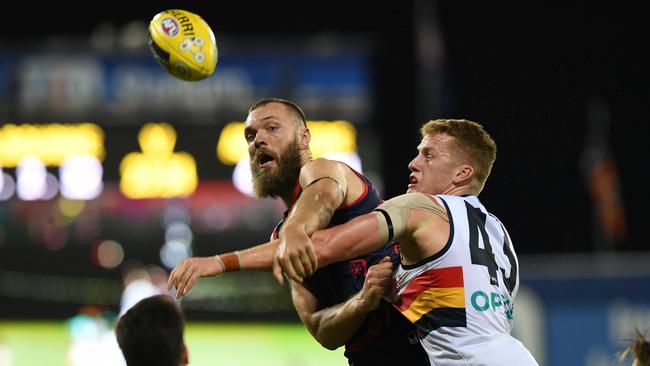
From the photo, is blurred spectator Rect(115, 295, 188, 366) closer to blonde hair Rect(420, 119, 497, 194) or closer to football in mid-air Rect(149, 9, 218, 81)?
blonde hair Rect(420, 119, 497, 194)

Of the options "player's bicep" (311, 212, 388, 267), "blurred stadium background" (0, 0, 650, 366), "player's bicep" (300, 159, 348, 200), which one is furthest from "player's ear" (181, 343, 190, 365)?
"blurred stadium background" (0, 0, 650, 366)

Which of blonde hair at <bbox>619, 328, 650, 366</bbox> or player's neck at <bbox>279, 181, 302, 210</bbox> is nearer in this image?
blonde hair at <bbox>619, 328, 650, 366</bbox>

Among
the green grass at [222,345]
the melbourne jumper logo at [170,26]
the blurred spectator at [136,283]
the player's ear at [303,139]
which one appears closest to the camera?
the player's ear at [303,139]

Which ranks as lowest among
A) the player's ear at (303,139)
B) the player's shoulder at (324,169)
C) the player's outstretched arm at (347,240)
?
the player's outstretched arm at (347,240)

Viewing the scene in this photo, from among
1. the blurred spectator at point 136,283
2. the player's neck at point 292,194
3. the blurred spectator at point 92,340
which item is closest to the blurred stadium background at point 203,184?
the blurred spectator at point 92,340

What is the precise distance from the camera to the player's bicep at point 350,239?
3898mm

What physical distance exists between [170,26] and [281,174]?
102cm

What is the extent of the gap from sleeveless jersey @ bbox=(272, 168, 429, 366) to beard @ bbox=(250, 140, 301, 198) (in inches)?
17.9

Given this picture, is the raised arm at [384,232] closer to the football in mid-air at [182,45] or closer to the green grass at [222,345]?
Result: the football in mid-air at [182,45]

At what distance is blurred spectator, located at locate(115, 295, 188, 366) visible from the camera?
3.79m

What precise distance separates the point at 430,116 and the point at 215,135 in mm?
3894

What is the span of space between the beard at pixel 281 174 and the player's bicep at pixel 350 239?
1305 millimetres

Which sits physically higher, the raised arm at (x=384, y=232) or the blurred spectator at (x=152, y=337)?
the raised arm at (x=384, y=232)

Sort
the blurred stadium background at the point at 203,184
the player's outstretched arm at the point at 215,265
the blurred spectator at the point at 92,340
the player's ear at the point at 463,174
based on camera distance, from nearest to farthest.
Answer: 1. the player's outstretched arm at the point at 215,265
2. the player's ear at the point at 463,174
3. the blurred stadium background at the point at 203,184
4. the blurred spectator at the point at 92,340
